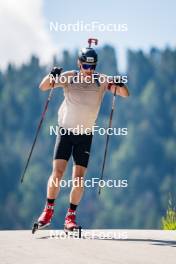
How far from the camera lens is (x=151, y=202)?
135 metres

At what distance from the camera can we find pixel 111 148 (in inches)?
5935

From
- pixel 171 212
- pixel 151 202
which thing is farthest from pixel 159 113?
pixel 171 212

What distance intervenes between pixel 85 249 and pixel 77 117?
1.87 m

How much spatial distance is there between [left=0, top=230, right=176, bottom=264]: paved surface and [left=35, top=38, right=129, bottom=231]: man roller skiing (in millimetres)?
495

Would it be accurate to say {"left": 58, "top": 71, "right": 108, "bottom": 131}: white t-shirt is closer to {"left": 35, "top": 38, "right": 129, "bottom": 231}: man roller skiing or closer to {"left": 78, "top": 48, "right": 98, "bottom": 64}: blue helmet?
{"left": 35, "top": 38, "right": 129, "bottom": 231}: man roller skiing

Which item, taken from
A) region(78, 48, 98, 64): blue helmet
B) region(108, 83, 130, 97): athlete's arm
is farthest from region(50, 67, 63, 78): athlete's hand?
region(108, 83, 130, 97): athlete's arm

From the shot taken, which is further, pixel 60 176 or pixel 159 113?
pixel 159 113

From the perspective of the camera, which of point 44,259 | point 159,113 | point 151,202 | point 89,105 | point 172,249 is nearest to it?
point 44,259

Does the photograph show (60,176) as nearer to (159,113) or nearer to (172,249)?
(172,249)

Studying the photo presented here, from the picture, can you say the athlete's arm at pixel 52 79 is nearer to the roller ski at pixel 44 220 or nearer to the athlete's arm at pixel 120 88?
the athlete's arm at pixel 120 88

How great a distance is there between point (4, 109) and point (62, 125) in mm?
149535

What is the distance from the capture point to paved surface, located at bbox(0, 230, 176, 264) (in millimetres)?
5375

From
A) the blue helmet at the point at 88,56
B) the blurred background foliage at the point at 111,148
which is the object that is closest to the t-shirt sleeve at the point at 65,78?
the blue helmet at the point at 88,56

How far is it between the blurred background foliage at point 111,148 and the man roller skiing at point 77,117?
4652 inches
